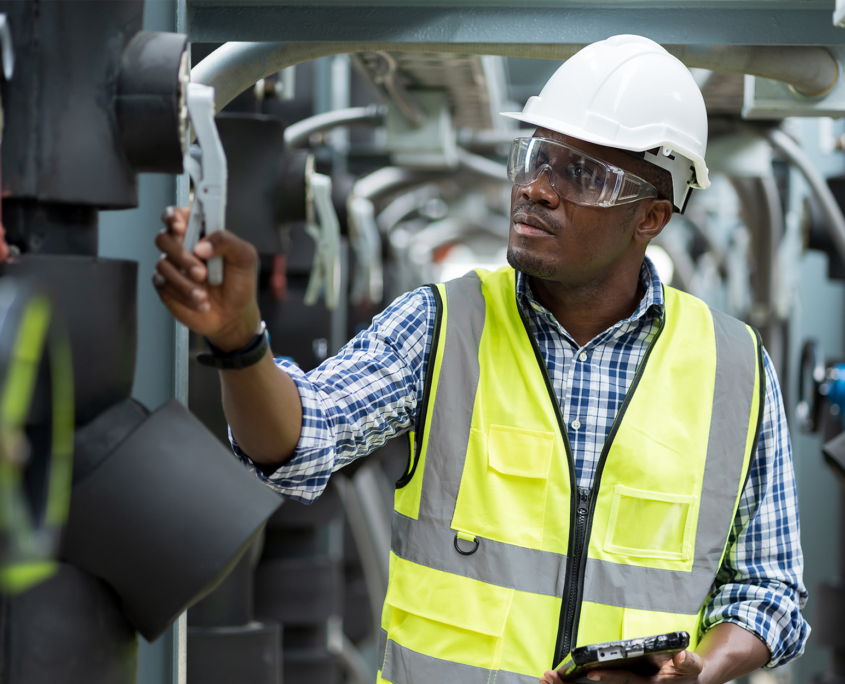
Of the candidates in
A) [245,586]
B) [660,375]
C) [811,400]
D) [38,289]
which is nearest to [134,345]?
[38,289]

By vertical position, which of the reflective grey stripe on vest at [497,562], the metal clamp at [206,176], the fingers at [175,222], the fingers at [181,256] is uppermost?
the metal clamp at [206,176]

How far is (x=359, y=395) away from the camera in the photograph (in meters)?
1.27

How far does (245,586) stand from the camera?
2438 millimetres

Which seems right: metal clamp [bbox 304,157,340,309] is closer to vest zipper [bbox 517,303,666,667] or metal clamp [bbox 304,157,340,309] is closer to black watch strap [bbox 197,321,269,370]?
vest zipper [bbox 517,303,666,667]

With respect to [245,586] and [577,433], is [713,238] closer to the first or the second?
[245,586]

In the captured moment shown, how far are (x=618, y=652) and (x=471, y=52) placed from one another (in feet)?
2.87

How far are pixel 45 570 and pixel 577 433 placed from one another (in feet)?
2.66

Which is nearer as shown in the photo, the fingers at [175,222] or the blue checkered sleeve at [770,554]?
the fingers at [175,222]

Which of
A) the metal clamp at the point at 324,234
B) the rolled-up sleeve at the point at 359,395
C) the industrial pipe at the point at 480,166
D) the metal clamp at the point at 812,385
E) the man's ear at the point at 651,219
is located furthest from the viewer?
the industrial pipe at the point at 480,166

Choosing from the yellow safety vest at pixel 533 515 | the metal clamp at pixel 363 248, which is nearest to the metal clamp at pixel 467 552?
the yellow safety vest at pixel 533 515

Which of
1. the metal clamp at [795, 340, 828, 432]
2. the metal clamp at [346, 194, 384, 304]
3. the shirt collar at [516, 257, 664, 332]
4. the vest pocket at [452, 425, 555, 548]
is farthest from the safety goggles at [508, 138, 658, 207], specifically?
the metal clamp at [346, 194, 384, 304]

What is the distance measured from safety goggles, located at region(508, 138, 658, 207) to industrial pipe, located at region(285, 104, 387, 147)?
1.02 m

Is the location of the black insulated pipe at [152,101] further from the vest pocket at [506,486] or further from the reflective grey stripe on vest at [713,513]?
the reflective grey stripe on vest at [713,513]

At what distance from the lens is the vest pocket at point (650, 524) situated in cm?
136
